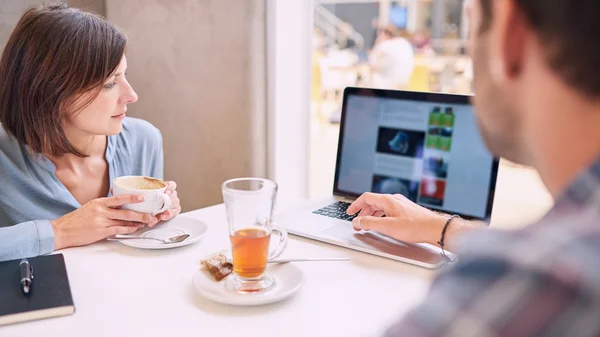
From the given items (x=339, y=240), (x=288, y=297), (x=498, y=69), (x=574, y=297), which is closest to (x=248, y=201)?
(x=288, y=297)

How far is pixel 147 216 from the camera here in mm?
1227

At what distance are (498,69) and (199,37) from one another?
166 centimetres

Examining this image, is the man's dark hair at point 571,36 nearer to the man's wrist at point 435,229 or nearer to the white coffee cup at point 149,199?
the man's wrist at point 435,229

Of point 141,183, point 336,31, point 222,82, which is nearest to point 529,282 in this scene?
point 141,183

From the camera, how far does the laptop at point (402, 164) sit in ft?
4.08

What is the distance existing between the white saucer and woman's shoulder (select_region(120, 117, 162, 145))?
75 cm

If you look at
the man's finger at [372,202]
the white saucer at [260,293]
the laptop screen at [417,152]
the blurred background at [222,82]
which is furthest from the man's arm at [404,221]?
the blurred background at [222,82]

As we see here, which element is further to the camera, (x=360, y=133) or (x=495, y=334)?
(x=360, y=133)

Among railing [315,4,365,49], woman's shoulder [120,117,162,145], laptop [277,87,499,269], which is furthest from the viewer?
railing [315,4,365,49]

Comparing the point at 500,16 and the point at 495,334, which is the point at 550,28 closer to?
the point at 500,16

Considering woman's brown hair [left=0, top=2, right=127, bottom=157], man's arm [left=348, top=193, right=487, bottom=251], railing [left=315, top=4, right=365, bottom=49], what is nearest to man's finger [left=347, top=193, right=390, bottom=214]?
man's arm [left=348, top=193, right=487, bottom=251]

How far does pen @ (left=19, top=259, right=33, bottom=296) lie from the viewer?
3.00ft

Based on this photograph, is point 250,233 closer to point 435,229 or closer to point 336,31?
point 435,229

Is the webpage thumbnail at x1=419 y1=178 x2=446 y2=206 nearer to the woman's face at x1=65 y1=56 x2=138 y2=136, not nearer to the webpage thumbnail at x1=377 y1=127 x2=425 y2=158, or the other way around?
the webpage thumbnail at x1=377 y1=127 x2=425 y2=158
